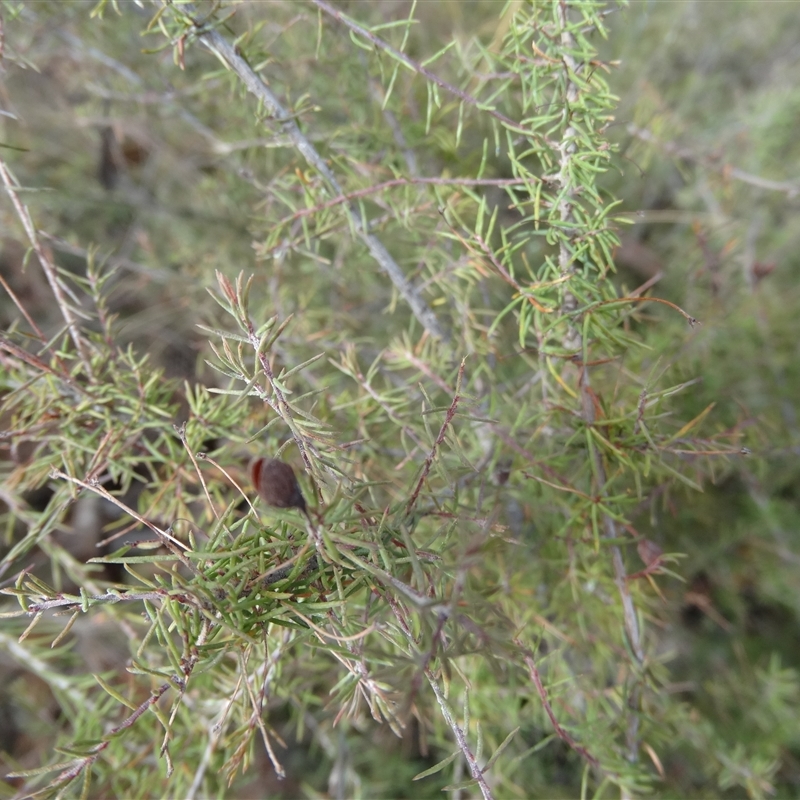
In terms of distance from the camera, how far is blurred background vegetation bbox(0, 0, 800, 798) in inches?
25.5

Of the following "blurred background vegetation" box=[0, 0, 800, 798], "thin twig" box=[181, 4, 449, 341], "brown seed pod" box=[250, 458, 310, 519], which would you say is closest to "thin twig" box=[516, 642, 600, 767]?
"blurred background vegetation" box=[0, 0, 800, 798]

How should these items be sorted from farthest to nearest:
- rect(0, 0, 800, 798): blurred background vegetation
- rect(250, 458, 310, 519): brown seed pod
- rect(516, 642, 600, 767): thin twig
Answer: rect(0, 0, 800, 798): blurred background vegetation < rect(516, 642, 600, 767): thin twig < rect(250, 458, 310, 519): brown seed pod

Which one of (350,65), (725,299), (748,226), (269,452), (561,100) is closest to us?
(561,100)

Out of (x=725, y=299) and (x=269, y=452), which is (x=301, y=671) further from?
(x=725, y=299)

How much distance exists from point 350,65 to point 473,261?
1.10 ft

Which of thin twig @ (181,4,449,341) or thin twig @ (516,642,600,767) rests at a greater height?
thin twig @ (181,4,449,341)

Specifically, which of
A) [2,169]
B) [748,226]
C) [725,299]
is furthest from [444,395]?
[748,226]

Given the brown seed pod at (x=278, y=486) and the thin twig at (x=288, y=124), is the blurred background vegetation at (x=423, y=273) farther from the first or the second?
the brown seed pod at (x=278, y=486)

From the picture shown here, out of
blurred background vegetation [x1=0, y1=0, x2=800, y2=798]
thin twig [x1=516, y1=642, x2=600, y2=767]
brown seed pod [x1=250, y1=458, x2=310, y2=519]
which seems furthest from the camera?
blurred background vegetation [x1=0, y1=0, x2=800, y2=798]

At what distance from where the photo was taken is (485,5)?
1309 millimetres

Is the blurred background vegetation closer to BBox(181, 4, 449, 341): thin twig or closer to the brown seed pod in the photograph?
BBox(181, 4, 449, 341): thin twig

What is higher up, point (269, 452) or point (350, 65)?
point (350, 65)

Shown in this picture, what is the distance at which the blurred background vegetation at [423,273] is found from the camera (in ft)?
2.12

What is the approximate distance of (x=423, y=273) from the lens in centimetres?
73
